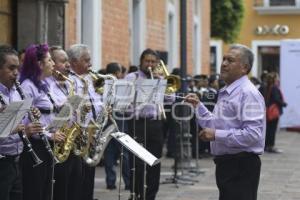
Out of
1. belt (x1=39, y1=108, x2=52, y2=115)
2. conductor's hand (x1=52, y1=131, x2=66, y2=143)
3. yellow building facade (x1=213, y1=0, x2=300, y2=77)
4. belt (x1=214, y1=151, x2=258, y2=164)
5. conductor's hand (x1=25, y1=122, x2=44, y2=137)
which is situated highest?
yellow building facade (x1=213, y1=0, x2=300, y2=77)

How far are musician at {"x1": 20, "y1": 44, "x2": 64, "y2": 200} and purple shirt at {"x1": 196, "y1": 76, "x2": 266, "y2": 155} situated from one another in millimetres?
1714

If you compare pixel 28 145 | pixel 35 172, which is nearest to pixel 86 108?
pixel 35 172

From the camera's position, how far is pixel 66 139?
7.73 m

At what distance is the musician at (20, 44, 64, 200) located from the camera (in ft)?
24.1

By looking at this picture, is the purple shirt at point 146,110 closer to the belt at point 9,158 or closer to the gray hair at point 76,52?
the gray hair at point 76,52

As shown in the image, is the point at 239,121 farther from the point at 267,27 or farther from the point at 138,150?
the point at 267,27

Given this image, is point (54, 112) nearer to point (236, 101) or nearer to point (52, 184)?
point (52, 184)

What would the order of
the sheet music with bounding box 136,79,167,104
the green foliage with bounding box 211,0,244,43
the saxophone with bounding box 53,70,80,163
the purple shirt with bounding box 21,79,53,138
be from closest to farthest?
the purple shirt with bounding box 21,79,53,138, the saxophone with bounding box 53,70,80,163, the sheet music with bounding box 136,79,167,104, the green foliage with bounding box 211,0,244,43

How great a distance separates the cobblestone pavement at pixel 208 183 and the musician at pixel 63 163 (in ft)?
8.03

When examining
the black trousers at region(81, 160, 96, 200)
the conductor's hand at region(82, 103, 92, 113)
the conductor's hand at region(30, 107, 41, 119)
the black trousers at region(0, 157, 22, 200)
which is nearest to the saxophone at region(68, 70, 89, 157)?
the conductor's hand at region(82, 103, 92, 113)

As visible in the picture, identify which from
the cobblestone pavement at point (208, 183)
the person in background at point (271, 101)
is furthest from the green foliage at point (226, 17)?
the cobblestone pavement at point (208, 183)

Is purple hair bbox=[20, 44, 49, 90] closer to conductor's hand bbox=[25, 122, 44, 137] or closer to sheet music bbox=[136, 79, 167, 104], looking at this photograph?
conductor's hand bbox=[25, 122, 44, 137]

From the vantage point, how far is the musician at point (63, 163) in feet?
25.7

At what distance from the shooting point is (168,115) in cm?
1642
